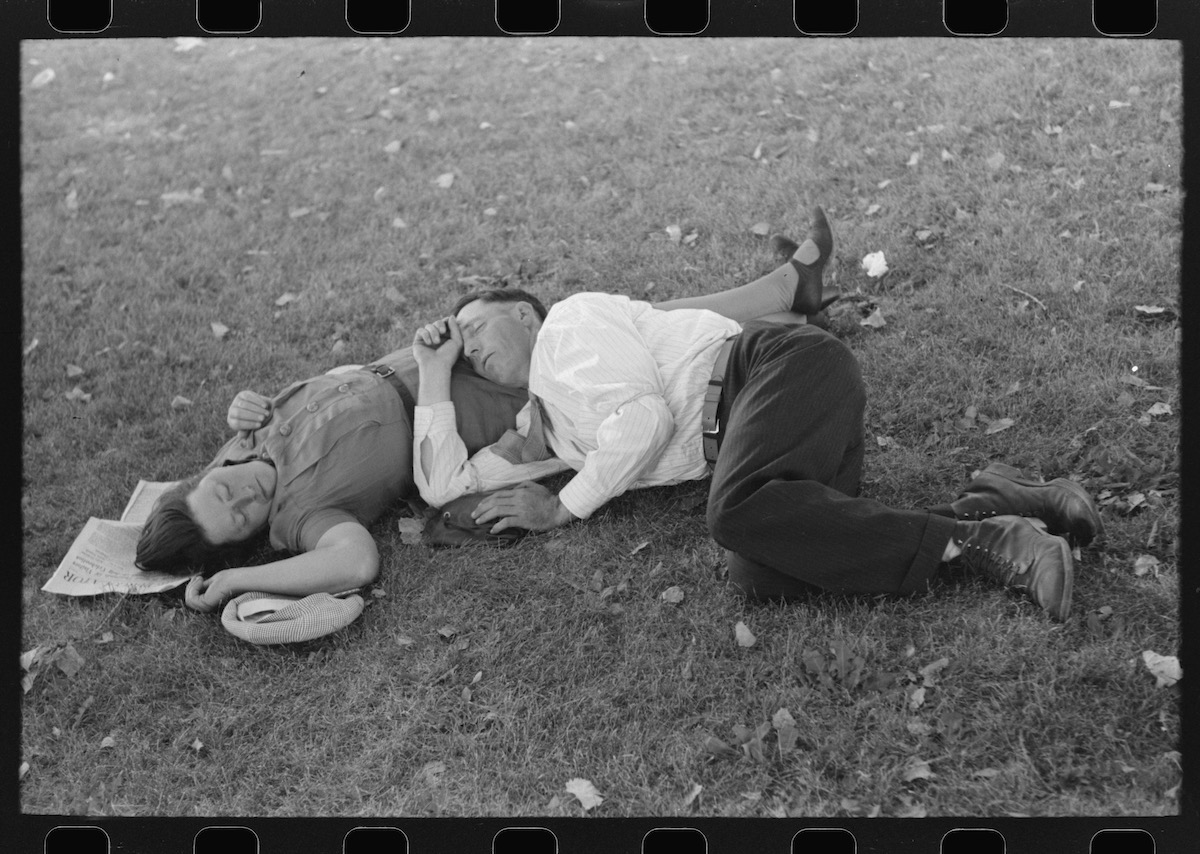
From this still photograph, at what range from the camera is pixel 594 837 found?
10.1ft

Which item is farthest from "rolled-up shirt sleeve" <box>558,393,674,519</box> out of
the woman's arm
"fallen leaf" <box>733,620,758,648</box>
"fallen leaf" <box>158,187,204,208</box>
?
"fallen leaf" <box>158,187,204,208</box>

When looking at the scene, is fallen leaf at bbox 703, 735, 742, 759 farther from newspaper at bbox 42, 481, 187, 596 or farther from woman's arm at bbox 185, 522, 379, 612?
newspaper at bbox 42, 481, 187, 596

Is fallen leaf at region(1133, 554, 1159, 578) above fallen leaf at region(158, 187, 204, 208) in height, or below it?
above

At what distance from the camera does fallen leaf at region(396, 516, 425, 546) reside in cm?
434

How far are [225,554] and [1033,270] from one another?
398cm

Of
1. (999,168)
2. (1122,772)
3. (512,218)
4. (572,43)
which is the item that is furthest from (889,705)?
(572,43)

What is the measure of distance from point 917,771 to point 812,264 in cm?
274

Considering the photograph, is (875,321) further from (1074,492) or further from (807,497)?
(807,497)

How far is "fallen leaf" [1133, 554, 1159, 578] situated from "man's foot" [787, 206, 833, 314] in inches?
78.4

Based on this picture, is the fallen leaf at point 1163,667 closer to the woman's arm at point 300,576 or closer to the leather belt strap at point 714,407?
the leather belt strap at point 714,407

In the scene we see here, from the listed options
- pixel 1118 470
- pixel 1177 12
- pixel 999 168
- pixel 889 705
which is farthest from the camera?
pixel 999 168

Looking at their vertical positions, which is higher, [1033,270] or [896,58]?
[896,58]

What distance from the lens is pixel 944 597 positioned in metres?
3.48

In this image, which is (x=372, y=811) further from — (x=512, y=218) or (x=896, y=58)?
(x=896, y=58)
